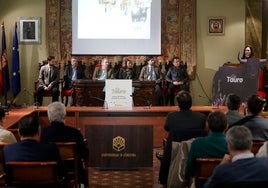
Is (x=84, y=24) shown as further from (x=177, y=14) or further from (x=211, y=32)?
(x=211, y=32)

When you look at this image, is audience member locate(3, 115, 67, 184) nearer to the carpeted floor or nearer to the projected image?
the carpeted floor

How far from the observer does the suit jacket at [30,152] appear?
356 centimetres

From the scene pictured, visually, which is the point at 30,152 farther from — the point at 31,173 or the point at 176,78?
the point at 176,78

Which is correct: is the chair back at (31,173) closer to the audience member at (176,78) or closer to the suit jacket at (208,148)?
the suit jacket at (208,148)

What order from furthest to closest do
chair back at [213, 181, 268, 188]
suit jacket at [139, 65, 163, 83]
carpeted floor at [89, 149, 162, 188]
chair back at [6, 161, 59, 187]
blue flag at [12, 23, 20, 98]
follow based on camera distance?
blue flag at [12, 23, 20, 98] → suit jacket at [139, 65, 163, 83] → carpeted floor at [89, 149, 162, 188] → chair back at [6, 161, 59, 187] → chair back at [213, 181, 268, 188]

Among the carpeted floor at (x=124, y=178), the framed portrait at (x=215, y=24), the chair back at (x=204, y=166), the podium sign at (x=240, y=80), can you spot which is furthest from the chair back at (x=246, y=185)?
the framed portrait at (x=215, y=24)

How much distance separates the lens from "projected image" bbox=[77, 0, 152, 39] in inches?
440

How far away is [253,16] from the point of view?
37.3ft

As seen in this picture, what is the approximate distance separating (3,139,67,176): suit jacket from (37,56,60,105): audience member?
6.81 m

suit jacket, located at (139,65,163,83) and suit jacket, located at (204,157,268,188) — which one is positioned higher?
suit jacket, located at (139,65,163,83)

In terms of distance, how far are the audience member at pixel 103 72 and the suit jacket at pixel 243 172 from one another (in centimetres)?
808

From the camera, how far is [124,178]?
5965 millimetres

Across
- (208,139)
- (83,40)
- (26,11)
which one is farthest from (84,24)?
(208,139)

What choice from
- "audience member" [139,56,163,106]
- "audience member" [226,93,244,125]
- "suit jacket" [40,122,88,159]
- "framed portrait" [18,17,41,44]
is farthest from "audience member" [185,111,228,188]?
"framed portrait" [18,17,41,44]
